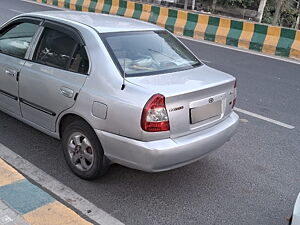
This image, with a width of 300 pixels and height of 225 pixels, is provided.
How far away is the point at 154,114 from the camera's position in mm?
3186

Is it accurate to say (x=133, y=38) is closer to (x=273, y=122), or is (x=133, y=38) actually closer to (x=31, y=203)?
(x=31, y=203)

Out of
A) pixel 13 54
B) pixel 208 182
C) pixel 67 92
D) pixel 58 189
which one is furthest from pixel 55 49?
pixel 208 182

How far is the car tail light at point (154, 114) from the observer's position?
317 cm

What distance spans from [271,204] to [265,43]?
8.40 m

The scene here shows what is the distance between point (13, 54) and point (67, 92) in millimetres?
1142

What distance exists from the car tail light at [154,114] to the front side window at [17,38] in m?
1.79

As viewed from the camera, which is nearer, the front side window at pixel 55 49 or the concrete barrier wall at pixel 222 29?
the front side window at pixel 55 49

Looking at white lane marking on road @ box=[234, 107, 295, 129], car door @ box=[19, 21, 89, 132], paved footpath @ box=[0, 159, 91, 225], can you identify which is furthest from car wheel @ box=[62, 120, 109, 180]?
white lane marking on road @ box=[234, 107, 295, 129]

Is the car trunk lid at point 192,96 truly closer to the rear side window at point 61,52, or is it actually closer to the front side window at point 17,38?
the rear side window at point 61,52

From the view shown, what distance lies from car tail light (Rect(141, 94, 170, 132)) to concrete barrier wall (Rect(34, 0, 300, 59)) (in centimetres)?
845

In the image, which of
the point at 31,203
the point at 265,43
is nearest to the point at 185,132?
the point at 31,203

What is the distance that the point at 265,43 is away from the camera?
1116cm

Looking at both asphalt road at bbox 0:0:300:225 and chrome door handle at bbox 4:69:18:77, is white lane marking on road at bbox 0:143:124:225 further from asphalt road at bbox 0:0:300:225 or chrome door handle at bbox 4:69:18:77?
chrome door handle at bbox 4:69:18:77

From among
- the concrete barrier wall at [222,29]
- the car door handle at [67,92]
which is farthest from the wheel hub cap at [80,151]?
the concrete barrier wall at [222,29]
